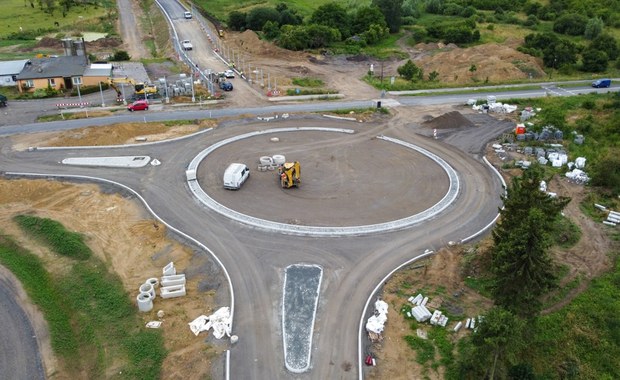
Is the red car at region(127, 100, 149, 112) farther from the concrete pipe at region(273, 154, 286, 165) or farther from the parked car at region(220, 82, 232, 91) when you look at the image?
the concrete pipe at region(273, 154, 286, 165)

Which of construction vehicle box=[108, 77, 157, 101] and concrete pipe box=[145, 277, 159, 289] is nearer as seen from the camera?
concrete pipe box=[145, 277, 159, 289]

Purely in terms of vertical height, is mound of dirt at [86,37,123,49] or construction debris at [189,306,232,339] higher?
mound of dirt at [86,37,123,49]

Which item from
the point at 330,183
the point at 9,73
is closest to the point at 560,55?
the point at 330,183

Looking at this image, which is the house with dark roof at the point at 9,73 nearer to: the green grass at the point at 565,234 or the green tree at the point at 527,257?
the green tree at the point at 527,257

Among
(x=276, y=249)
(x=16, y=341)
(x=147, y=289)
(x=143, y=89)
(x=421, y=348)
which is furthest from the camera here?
(x=143, y=89)

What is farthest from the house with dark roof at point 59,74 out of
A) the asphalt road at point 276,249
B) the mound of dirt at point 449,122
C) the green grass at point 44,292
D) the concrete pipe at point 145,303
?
the concrete pipe at point 145,303

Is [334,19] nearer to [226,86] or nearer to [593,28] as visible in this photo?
[226,86]

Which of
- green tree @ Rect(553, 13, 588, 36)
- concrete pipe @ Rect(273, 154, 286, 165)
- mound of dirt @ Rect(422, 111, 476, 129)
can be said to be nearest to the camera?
concrete pipe @ Rect(273, 154, 286, 165)

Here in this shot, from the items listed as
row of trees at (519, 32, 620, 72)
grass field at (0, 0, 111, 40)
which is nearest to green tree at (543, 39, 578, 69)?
row of trees at (519, 32, 620, 72)
